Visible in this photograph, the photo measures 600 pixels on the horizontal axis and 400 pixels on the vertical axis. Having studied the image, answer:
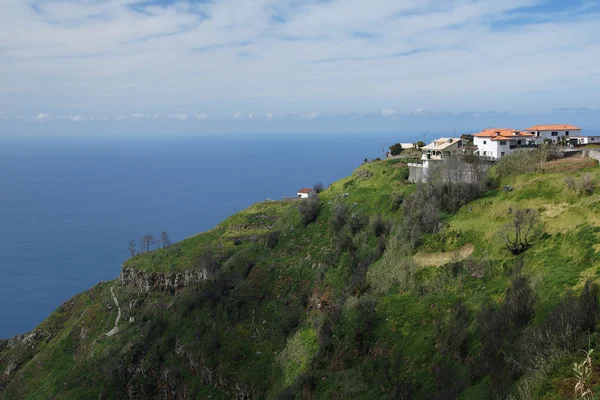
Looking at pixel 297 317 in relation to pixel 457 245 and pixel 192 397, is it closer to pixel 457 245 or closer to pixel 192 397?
pixel 192 397

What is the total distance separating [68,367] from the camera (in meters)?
68.8

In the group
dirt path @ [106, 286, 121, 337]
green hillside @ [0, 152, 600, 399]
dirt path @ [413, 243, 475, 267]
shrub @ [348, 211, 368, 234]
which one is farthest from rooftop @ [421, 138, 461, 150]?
dirt path @ [106, 286, 121, 337]

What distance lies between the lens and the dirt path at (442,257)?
1747 inches

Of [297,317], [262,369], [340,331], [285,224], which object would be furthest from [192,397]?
[285,224]

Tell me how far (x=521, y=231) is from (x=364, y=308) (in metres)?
15.2

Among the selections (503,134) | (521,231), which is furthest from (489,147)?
(521,231)

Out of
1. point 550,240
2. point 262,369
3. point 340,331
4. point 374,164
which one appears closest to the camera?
point 550,240

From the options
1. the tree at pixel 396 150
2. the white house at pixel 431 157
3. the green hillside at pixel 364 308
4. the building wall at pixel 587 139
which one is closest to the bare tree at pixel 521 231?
Answer: the green hillside at pixel 364 308

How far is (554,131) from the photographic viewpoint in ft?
263

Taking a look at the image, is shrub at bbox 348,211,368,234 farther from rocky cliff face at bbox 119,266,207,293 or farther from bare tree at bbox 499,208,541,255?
rocky cliff face at bbox 119,266,207,293

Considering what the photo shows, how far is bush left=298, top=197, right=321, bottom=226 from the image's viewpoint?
72062 millimetres

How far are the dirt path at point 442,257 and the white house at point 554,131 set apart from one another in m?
42.0

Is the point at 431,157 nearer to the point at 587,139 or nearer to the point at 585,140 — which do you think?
the point at 585,140

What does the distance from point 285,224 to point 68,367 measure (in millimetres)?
37146
